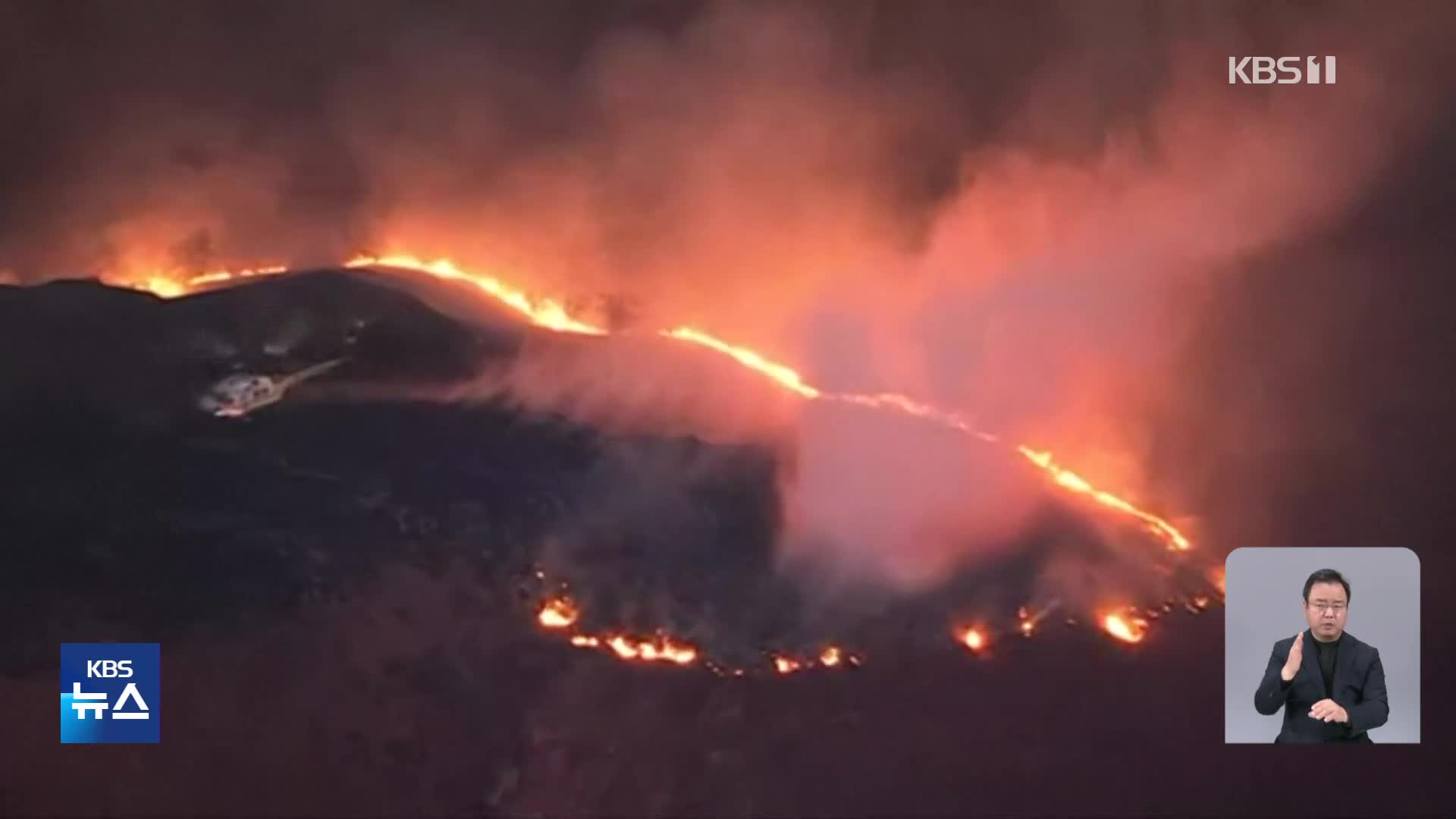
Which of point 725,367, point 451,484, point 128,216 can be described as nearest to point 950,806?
point 725,367

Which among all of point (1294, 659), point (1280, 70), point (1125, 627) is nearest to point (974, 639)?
point (1125, 627)

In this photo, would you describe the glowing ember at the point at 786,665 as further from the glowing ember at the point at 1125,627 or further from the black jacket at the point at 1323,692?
the black jacket at the point at 1323,692

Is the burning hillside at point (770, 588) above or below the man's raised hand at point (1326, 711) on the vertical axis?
above

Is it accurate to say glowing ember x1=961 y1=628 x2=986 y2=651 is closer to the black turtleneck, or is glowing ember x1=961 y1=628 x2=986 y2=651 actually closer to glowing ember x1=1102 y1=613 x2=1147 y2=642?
glowing ember x1=1102 y1=613 x2=1147 y2=642

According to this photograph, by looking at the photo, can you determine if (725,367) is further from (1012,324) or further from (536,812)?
(536,812)

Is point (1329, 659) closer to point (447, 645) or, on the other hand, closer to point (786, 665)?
point (786, 665)

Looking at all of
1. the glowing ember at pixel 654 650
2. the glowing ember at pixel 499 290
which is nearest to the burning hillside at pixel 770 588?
the glowing ember at pixel 654 650

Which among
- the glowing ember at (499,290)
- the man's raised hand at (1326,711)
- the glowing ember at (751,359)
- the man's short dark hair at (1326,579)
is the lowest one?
the man's raised hand at (1326,711)
